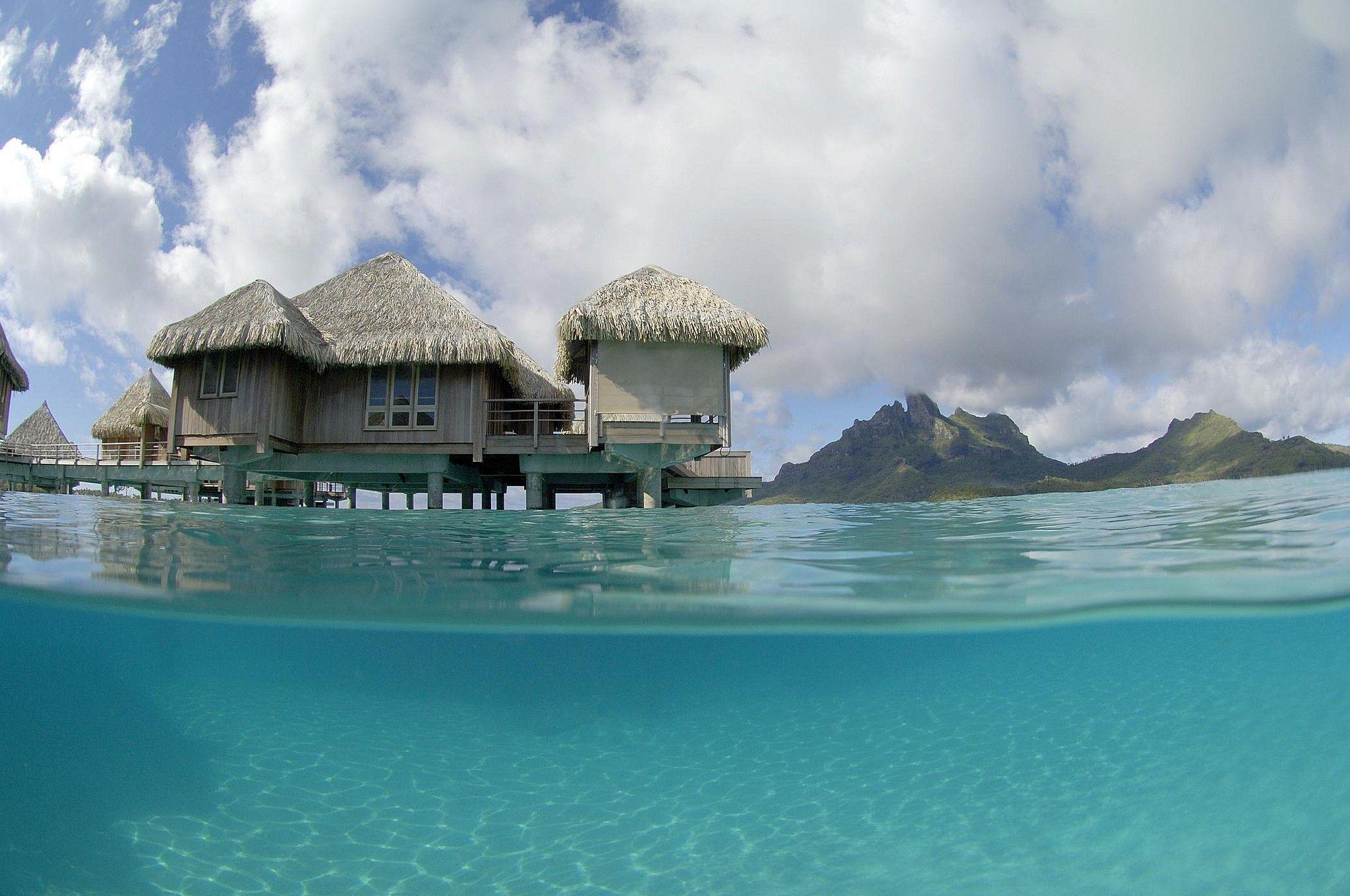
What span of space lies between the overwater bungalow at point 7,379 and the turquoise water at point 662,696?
12.3 m

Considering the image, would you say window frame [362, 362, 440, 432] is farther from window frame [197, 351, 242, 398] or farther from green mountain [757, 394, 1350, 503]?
green mountain [757, 394, 1350, 503]

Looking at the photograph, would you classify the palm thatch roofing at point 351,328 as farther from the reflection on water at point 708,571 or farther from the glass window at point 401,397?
the reflection on water at point 708,571

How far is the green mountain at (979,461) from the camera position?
220ft

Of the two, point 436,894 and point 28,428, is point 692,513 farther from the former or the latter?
point 28,428

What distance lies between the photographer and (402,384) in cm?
1677

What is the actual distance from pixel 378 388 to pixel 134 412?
20750 mm

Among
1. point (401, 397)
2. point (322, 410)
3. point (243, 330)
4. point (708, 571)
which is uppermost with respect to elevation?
point (243, 330)

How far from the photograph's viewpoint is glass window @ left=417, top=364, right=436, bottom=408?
16672 millimetres

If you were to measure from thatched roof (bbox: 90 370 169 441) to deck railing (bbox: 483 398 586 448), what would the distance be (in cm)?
1766

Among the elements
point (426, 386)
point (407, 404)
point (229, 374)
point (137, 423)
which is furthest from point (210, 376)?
point (137, 423)

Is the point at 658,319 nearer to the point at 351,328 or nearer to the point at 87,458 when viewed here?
the point at 351,328

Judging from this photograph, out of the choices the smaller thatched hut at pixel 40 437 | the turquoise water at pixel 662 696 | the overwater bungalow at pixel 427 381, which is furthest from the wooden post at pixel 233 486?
the smaller thatched hut at pixel 40 437

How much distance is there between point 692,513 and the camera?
15320mm

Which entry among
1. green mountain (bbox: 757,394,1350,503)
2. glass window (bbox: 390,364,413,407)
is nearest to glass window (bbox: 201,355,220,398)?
glass window (bbox: 390,364,413,407)
